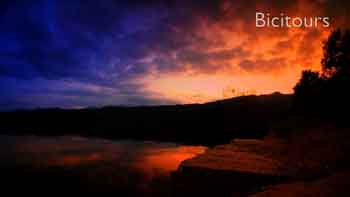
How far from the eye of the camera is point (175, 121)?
53.8 m

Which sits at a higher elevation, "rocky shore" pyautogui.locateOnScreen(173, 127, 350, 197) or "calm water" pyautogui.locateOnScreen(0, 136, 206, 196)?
"rocky shore" pyautogui.locateOnScreen(173, 127, 350, 197)

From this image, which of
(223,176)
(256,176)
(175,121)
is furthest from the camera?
(175,121)

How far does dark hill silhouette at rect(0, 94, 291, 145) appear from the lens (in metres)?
42.0

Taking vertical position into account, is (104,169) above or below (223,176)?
below

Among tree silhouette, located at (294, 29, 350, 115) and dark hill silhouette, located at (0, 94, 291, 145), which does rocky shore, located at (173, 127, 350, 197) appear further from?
dark hill silhouette, located at (0, 94, 291, 145)

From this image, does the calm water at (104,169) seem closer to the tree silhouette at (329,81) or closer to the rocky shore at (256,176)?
the rocky shore at (256,176)

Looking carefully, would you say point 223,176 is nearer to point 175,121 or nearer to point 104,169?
point 104,169

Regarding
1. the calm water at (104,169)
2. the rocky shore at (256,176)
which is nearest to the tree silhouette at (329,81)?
the calm water at (104,169)

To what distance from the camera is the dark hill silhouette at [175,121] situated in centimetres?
4203

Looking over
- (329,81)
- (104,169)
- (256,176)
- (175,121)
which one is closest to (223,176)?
(256,176)

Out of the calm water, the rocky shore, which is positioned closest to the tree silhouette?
the calm water

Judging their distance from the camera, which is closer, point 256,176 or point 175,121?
point 256,176

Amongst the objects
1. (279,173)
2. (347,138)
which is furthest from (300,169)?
(347,138)

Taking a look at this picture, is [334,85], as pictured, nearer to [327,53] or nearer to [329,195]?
[327,53]
